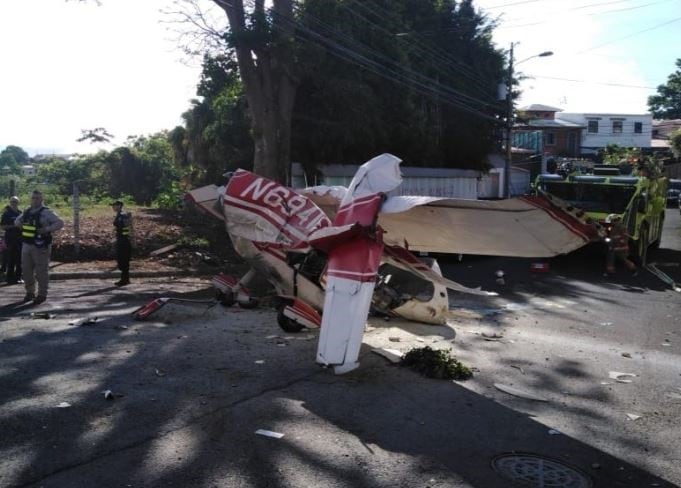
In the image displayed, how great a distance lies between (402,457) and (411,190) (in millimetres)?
20688

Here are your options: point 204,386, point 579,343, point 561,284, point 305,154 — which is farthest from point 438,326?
point 305,154

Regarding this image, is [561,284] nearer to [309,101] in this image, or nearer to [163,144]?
[309,101]

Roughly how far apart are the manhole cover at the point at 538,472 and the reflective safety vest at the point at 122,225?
405 inches

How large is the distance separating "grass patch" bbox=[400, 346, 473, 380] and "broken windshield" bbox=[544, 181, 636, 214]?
36.8 ft

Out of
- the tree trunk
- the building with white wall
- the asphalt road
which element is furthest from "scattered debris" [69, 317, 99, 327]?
the building with white wall

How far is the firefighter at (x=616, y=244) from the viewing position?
53.2 feet

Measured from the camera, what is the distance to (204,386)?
6.66 metres

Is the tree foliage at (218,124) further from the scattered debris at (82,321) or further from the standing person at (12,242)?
the scattered debris at (82,321)

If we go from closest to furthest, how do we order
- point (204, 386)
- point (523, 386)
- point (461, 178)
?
point (204, 386) < point (523, 386) < point (461, 178)

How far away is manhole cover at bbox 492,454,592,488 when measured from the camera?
4875 mm

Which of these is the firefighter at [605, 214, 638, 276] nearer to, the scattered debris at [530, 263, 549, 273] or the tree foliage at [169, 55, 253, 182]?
the scattered debris at [530, 263, 549, 273]

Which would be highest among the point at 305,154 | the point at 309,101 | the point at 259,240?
the point at 309,101

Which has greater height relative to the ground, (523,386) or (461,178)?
A: (461,178)

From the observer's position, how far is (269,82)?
59.3 feet
